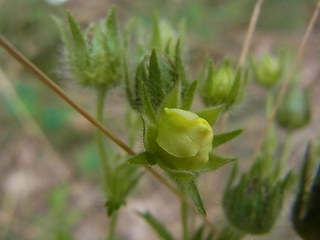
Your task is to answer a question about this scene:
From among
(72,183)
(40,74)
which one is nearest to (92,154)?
(72,183)

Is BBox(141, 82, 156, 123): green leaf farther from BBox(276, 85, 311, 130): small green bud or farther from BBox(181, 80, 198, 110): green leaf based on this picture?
BBox(276, 85, 311, 130): small green bud

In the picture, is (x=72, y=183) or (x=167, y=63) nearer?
(x=167, y=63)

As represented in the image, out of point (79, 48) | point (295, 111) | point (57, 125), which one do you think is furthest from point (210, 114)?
point (57, 125)

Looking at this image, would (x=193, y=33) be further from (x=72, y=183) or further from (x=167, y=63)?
(x=167, y=63)

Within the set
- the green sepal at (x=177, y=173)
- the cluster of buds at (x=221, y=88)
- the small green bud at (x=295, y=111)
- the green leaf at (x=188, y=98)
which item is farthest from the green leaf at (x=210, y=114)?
the small green bud at (x=295, y=111)

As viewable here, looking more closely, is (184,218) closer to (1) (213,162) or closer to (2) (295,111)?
(1) (213,162)

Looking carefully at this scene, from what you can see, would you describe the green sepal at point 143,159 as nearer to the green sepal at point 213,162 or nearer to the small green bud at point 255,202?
the green sepal at point 213,162
